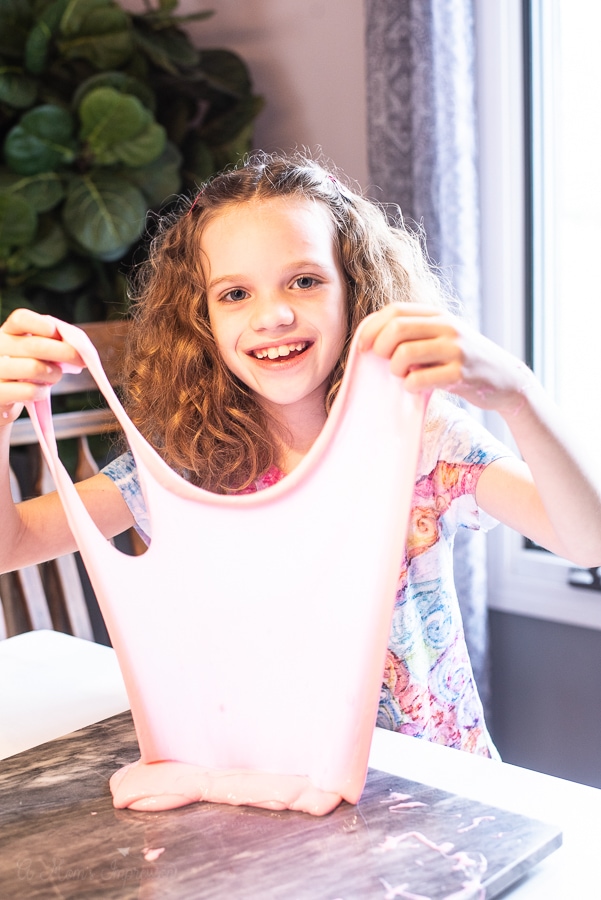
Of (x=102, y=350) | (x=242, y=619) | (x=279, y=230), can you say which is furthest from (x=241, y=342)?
(x=102, y=350)

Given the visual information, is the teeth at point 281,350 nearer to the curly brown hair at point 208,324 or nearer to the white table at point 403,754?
the curly brown hair at point 208,324

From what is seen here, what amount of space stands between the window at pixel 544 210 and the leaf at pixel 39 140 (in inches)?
38.6

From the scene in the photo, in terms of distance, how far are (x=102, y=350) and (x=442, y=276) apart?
30.9 inches

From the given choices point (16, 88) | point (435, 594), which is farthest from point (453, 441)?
point (16, 88)

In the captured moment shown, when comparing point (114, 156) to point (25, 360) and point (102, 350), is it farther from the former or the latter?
point (25, 360)

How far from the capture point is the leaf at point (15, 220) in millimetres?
2184

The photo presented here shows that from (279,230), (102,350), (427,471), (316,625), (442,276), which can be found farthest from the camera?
(102,350)

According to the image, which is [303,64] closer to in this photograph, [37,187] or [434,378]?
[37,187]

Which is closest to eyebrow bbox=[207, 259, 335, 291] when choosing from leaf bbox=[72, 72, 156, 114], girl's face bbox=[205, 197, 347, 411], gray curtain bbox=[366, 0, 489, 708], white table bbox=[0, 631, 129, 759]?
girl's face bbox=[205, 197, 347, 411]

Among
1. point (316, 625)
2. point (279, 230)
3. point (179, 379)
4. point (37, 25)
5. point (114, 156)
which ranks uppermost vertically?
point (37, 25)

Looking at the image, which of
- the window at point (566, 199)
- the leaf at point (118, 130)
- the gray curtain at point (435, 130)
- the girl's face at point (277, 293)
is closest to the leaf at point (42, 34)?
the leaf at point (118, 130)

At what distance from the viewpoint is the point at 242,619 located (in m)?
0.93

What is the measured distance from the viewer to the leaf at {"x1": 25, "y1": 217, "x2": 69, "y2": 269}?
2301 mm

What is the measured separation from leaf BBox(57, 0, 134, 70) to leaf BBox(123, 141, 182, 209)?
9.8 inches
